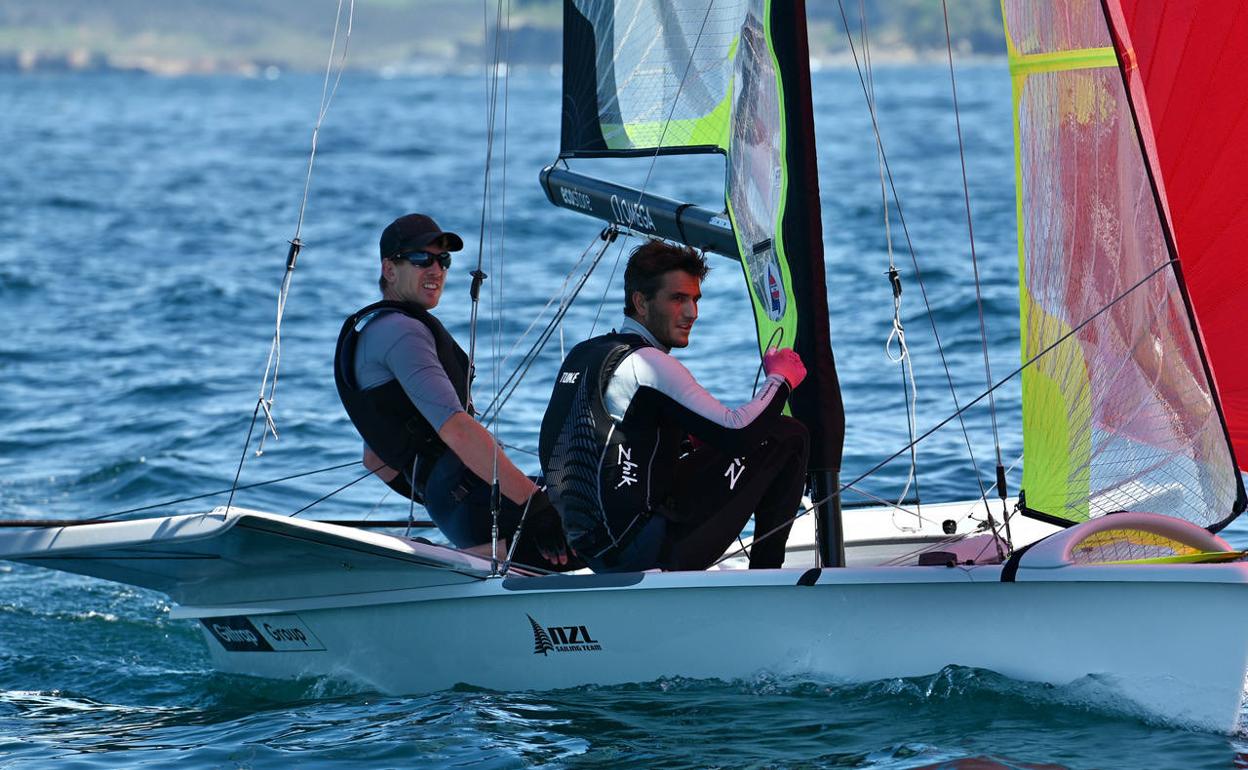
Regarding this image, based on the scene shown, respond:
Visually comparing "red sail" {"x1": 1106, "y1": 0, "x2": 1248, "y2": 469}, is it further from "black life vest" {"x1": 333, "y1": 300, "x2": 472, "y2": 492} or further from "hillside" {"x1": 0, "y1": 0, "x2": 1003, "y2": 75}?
"hillside" {"x1": 0, "y1": 0, "x2": 1003, "y2": 75}

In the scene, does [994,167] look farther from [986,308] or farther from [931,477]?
[931,477]

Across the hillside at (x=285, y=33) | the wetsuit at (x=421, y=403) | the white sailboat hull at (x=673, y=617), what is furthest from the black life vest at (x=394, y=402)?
the hillside at (x=285, y=33)

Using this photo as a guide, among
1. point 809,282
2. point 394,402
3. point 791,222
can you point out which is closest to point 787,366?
point 809,282

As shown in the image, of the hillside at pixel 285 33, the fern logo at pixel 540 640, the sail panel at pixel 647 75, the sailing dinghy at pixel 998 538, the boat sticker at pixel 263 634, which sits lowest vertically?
the boat sticker at pixel 263 634

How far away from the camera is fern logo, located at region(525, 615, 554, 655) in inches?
138

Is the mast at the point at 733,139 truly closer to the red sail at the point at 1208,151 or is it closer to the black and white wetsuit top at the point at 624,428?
the black and white wetsuit top at the point at 624,428

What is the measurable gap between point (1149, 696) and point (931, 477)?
2827mm

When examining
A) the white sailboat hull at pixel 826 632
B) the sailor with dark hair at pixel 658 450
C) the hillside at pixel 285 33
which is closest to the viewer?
the white sailboat hull at pixel 826 632

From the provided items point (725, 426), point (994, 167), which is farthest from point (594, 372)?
point (994, 167)

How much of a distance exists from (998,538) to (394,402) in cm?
143

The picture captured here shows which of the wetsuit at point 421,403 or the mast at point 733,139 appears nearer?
the mast at point 733,139

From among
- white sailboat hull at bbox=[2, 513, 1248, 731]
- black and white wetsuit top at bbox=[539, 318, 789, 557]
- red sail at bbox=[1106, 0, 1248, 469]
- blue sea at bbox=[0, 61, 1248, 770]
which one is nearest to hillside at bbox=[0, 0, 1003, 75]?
blue sea at bbox=[0, 61, 1248, 770]

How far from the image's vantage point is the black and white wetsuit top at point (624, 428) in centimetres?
329

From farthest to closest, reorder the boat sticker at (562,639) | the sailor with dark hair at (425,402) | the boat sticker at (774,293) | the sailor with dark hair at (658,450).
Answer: the sailor with dark hair at (425,402) → the boat sticker at (774,293) → the boat sticker at (562,639) → the sailor with dark hair at (658,450)
